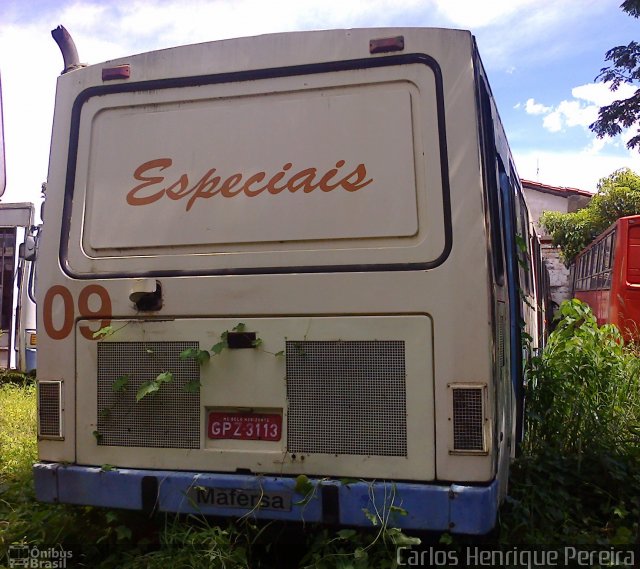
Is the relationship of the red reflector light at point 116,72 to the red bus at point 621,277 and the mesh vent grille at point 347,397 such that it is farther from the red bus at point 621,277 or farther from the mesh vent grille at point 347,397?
the red bus at point 621,277

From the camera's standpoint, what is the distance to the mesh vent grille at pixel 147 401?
Result: 11.5 feet

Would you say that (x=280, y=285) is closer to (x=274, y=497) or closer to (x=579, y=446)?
(x=274, y=497)

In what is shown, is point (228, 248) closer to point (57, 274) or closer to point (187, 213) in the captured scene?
point (187, 213)

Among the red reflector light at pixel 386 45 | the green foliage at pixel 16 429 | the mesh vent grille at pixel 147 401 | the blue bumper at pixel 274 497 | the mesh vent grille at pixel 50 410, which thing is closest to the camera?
the blue bumper at pixel 274 497

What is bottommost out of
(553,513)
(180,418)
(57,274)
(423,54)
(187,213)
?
(553,513)

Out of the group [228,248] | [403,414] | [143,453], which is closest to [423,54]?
[228,248]

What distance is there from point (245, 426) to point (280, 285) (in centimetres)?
75

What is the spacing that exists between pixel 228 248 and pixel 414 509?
160 cm

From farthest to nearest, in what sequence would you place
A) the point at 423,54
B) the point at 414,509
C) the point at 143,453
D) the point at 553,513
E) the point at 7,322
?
1. the point at 7,322
2. the point at 553,513
3. the point at 143,453
4. the point at 423,54
5. the point at 414,509

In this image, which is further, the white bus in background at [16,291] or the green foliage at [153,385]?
the white bus in background at [16,291]

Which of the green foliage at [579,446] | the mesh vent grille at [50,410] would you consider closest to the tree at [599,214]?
the green foliage at [579,446]

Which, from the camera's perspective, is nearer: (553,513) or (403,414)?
(403,414)

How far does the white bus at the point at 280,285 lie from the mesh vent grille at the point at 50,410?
13mm

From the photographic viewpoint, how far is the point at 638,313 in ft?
33.5
